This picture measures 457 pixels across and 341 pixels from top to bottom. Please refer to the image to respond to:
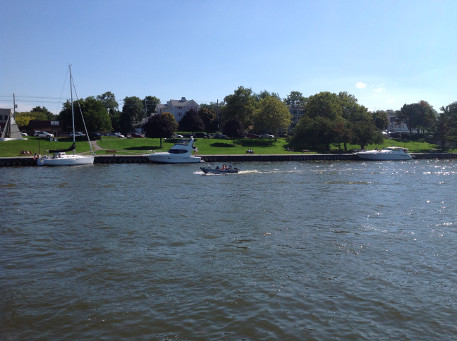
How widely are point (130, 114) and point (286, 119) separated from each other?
6108 centimetres

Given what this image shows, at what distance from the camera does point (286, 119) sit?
120625mm

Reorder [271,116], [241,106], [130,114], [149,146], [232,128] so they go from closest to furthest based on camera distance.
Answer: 1. [149,146]
2. [232,128]
3. [271,116]
4. [241,106]
5. [130,114]

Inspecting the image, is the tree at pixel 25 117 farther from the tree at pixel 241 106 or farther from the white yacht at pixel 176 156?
the white yacht at pixel 176 156

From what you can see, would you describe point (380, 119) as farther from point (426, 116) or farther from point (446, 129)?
point (446, 129)

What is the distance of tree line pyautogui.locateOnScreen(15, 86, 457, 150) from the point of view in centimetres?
9650

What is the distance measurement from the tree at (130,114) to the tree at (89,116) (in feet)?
150

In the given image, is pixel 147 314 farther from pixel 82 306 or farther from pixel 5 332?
pixel 5 332

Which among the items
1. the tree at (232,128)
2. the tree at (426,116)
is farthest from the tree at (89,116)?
the tree at (426,116)

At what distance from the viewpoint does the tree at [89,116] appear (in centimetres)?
9381

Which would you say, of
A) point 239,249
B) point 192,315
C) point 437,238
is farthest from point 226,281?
point 437,238

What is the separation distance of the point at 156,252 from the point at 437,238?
582 inches

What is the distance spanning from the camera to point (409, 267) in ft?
56.3

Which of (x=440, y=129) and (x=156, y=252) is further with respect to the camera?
(x=440, y=129)

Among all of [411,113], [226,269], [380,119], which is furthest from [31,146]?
[411,113]
